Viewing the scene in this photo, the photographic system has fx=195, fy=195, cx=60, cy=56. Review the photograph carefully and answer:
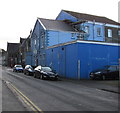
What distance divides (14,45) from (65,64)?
3074 inches

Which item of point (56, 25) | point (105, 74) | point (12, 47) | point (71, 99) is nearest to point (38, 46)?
point (56, 25)

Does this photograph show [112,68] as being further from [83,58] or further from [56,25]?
[56,25]

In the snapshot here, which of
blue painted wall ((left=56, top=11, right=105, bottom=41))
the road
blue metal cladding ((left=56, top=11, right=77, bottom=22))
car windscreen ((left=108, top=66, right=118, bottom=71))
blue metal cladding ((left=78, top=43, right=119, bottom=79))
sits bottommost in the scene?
the road

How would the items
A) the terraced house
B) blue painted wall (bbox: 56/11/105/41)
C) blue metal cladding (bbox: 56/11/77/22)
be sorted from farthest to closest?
1. blue metal cladding (bbox: 56/11/77/22)
2. blue painted wall (bbox: 56/11/105/41)
3. the terraced house

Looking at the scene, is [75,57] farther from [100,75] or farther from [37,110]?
[37,110]

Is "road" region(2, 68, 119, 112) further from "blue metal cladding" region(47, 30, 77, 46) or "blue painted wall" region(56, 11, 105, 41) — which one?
"blue painted wall" region(56, 11, 105, 41)

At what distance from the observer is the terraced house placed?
23750 millimetres

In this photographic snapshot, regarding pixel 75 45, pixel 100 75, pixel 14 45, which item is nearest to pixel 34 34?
pixel 75 45

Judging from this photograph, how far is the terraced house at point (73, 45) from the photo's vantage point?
23.8m

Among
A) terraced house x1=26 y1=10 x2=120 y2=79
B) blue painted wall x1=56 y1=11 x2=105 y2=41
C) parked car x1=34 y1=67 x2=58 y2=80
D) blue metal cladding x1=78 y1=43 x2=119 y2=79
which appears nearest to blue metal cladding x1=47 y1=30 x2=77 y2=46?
terraced house x1=26 y1=10 x2=120 y2=79

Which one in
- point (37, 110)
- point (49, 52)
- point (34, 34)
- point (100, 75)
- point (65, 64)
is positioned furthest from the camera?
point (34, 34)

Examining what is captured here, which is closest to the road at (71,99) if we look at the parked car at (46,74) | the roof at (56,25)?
the parked car at (46,74)

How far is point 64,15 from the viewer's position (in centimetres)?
4522

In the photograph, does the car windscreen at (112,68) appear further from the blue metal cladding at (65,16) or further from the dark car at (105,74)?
the blue metal cladding at (65,16)
